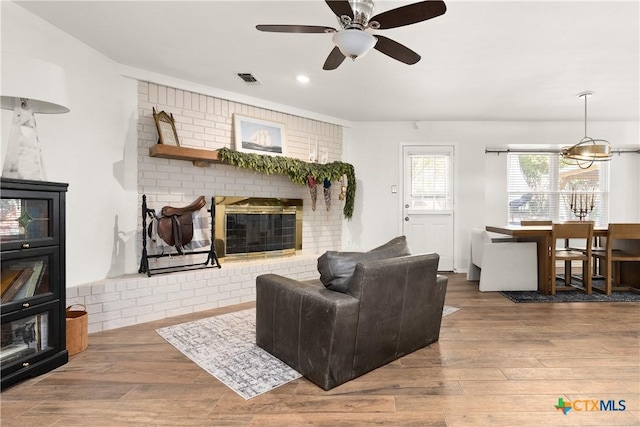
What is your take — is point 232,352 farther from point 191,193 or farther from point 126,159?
point 126,159

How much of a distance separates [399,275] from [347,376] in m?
0.68

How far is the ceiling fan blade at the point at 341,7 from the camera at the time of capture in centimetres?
185

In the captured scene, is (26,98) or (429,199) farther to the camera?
(429,199)

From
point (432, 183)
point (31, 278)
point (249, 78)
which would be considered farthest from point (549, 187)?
point (31, 278)

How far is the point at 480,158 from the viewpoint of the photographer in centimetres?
561

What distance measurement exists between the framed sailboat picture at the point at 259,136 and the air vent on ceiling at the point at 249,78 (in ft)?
1.74

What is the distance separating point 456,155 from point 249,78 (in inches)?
140

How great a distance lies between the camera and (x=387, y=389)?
1967 mm

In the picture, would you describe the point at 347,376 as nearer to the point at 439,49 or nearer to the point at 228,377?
the point at 228,377

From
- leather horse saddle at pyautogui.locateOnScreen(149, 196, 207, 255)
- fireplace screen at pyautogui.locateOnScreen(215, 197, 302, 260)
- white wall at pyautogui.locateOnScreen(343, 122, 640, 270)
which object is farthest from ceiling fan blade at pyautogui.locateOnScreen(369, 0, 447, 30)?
white wall at pyautogui.locateOnScreen(343, 122, 640, 270)

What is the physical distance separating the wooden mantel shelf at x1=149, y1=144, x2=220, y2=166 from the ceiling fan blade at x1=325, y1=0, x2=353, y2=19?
7.38 ft

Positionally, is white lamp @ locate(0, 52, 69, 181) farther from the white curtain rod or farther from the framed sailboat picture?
the white curtain rod

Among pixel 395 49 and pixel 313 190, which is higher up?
pixel 395 49

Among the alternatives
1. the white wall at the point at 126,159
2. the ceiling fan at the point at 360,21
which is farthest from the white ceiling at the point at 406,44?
the ceiling fan at the point at 360,21
